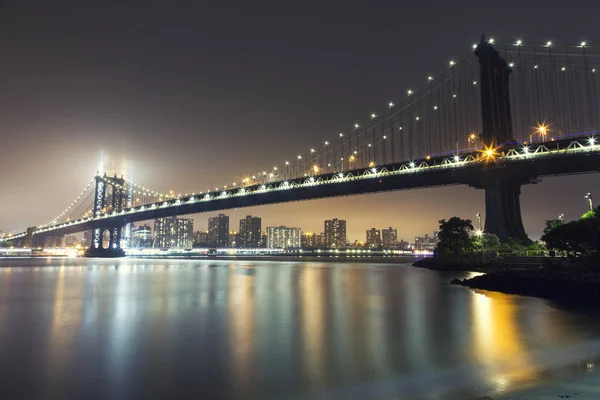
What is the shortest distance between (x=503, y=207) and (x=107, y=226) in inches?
2649

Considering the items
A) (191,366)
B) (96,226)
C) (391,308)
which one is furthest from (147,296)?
(96,226)

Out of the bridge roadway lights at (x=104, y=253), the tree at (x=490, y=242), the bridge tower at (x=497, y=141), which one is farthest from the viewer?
the bridge roadway lights at (x=104, y=253)

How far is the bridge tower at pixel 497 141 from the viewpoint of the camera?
3731 cm

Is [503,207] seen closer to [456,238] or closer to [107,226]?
[456,238]

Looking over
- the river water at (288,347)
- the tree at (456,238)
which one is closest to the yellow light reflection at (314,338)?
the river water at (288,347)

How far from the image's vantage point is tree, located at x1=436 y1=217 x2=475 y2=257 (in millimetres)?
37537

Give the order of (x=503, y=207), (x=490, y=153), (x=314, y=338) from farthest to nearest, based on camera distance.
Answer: (x=490, y=153)
(x=503, y=207)
(x=314, y=338)

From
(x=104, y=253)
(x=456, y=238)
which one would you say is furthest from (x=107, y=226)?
(x=456, y=238)

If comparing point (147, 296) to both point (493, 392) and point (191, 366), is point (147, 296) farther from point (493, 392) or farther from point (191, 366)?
point (493, 392)

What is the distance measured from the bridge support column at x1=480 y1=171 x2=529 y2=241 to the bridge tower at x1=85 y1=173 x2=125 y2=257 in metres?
64.5

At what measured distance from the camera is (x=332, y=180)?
52781 millimetres

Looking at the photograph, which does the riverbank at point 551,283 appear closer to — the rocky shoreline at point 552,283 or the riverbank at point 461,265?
the rocky shoreline at point 552,283

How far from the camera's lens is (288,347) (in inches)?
395

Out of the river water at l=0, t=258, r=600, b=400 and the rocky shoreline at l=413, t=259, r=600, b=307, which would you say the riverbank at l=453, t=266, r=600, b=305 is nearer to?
the rocky shoreline at l=413, t=259, r=600, b=307
